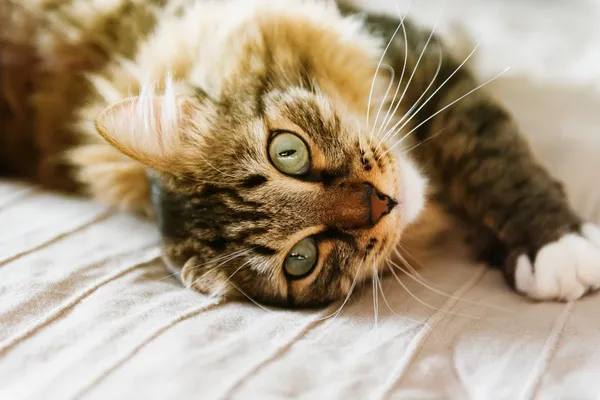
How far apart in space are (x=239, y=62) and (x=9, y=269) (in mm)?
605

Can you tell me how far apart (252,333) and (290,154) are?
0.35 metres

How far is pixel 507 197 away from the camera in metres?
1.22

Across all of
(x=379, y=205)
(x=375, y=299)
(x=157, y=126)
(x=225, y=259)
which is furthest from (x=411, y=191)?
(x=157, y=126)

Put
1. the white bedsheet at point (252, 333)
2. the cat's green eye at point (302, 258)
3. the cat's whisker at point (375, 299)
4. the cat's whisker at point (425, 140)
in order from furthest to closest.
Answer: the cat's whisker at point (425, 140) → the cat's green eye at point (302, 258) → the cat's whisker at point (375, 299) → the white bedsheet at point (252, 333)

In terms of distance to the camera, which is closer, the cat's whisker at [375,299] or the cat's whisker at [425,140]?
the cat's whisker at [375,299]

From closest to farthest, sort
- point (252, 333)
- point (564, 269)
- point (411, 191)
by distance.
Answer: point (252, 333) < point (564, 269) < point (411, 191)

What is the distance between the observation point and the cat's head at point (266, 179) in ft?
3.46

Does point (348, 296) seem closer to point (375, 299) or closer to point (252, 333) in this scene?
point (375, 299)

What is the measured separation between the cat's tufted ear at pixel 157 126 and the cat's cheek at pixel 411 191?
418 mm

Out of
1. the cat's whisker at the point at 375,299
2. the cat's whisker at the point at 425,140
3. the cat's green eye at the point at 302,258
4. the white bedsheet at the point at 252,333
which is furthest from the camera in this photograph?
the cat's whisker at the point at 425,140

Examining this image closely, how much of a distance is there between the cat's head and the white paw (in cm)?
26

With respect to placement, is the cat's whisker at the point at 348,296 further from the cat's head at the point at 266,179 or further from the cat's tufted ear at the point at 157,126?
the cat's tufted ear at the point at 157,126

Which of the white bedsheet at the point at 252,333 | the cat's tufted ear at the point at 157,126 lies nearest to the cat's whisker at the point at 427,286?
the white bedsheet at the point at 252,333

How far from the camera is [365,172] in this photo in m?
1.06
